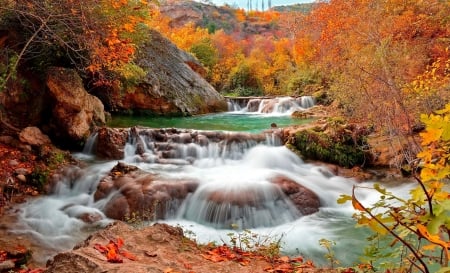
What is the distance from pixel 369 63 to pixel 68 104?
741 centimetres

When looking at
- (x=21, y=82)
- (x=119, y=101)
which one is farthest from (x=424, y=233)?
(x=119, y=101)

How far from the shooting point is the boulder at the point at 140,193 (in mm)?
6684

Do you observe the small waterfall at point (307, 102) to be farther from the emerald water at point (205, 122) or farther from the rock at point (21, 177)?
the rock at point (21, 177)

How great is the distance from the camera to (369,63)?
8297 mm

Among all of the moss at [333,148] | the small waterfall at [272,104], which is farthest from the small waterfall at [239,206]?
the small waterfall at [272,104]

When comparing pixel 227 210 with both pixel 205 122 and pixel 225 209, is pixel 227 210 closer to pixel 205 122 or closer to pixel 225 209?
pixel 225 209

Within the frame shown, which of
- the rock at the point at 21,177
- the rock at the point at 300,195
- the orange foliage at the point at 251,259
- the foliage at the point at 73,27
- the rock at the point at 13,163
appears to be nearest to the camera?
the orange foliage at the point at 251,259

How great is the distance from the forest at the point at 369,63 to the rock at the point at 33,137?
120 cm

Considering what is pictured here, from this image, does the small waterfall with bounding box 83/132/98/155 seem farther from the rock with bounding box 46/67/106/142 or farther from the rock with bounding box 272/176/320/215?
the rock with bounding box 272/176/320/215

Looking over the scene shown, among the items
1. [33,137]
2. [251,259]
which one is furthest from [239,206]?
[33,137]

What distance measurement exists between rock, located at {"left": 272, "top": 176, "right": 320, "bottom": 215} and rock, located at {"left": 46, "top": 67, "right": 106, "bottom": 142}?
17.9 ft

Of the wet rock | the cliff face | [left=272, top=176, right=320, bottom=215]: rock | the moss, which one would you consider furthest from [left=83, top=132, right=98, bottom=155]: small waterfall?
the wet rock

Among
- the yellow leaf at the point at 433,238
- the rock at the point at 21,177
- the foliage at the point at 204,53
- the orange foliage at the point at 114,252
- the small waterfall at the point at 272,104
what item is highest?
the foliage at the point at 204,53

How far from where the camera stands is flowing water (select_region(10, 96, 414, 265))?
603cm
